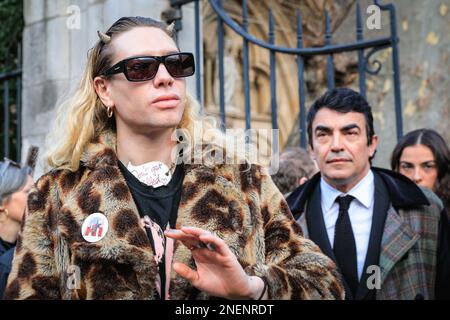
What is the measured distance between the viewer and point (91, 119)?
2137mm

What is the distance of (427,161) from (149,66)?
7.02 ft

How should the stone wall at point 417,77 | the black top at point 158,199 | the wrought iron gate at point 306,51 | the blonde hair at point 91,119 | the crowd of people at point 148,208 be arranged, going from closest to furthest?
the crowd of people at point 148,208, the black top at point 158,199, the blonde hair at point 91,119, the wrought iron gate at point 306,51, the stone wall at point 417,77

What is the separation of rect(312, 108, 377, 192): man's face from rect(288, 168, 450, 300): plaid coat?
0.17 metres

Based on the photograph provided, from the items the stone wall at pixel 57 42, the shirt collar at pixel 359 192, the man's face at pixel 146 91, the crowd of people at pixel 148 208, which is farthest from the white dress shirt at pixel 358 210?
→ the stone wall at pixel 57 42

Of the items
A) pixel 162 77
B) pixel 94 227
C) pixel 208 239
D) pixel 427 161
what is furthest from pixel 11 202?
pixel 427 161

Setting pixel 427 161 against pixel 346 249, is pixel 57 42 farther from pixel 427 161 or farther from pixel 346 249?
pixel 346 249

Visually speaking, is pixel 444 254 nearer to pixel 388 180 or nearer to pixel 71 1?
pixel 388 180

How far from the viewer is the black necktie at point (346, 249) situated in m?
2.58

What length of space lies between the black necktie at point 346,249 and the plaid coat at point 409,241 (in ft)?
0.35

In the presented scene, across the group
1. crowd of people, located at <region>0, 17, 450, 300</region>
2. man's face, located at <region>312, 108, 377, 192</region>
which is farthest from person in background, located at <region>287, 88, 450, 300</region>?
crowd of people, located at <region>0, 17, 450, 300</region>

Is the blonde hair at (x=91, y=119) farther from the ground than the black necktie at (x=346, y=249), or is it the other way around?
the blonde hair at (x=91, y=119)

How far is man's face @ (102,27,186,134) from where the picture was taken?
195cm

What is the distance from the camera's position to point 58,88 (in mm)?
5238

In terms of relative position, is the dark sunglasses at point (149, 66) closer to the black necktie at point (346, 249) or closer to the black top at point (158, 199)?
the black top at point (158, 199)
